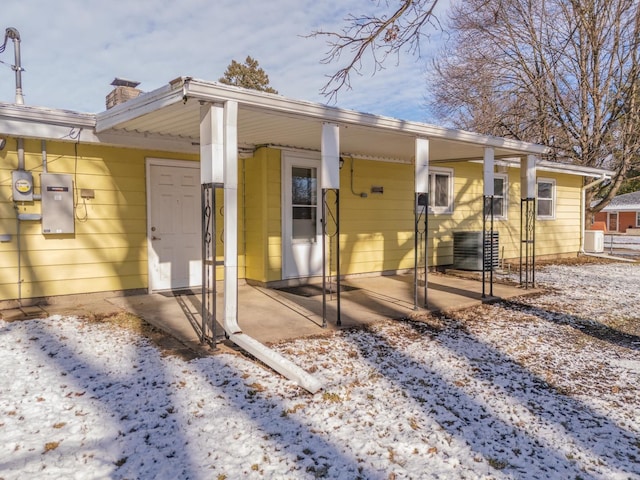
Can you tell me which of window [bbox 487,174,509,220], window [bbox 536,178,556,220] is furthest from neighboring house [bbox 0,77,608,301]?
window [bbox 536,178,556,220]

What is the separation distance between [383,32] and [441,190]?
5.50 meters

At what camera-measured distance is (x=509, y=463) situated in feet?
7.95

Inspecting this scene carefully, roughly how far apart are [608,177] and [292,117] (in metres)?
11.7

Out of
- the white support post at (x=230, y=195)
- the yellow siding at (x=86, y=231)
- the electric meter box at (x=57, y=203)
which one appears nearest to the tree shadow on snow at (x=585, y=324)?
the white support post at (x=230, y=195)

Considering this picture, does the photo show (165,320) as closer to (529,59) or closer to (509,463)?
(509,463)

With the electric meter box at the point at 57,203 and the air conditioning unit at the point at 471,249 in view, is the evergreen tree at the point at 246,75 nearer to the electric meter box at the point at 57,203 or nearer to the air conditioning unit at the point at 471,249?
the air conditioning unit at the point at 471,249

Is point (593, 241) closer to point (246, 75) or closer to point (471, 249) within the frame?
point (471, 249)

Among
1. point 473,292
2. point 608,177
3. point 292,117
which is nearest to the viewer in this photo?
point 292,117

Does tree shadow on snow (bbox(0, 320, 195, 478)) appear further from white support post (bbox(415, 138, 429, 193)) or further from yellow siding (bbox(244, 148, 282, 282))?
white support post (bbox(415, 138, 429, 193))

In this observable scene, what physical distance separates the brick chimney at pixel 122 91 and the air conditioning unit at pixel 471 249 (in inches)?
261

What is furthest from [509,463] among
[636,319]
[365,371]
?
[636,319]

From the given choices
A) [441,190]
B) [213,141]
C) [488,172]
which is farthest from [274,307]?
[441,190]

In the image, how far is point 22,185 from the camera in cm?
525

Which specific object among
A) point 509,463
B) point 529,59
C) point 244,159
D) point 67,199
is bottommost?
point 509,463
